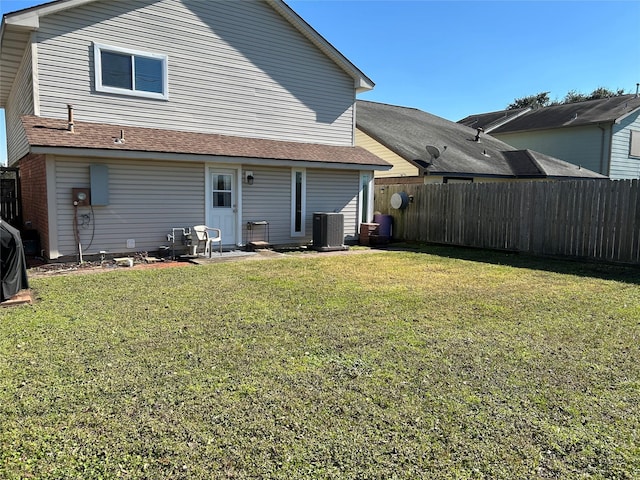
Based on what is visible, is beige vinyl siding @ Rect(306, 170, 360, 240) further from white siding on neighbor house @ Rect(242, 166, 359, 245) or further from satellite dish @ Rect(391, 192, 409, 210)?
satellite dish @ Rect(391, 192, 409, 210)

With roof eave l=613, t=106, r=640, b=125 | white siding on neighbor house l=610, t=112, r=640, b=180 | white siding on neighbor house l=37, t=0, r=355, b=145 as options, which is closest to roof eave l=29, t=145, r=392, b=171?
white siding on neighbor house l=37, t=0, r=355, b=145

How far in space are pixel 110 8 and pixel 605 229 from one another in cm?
1200

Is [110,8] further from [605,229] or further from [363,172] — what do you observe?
[605,229]

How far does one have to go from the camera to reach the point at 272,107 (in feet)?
40.2

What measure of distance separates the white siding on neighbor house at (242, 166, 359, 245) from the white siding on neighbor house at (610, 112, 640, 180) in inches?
647

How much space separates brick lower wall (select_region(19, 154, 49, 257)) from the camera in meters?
9.45

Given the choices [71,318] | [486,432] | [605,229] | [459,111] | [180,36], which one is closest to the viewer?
[486,432]

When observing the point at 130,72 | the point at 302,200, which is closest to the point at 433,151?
the point at 302,200

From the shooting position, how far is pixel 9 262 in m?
5.91

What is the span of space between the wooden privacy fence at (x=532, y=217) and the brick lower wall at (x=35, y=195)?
395 inches

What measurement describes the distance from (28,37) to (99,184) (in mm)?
3498

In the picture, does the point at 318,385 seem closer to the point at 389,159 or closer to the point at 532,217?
the point at 532,217

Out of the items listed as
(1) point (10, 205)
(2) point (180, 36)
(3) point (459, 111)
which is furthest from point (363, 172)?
(3) point (459, 111)

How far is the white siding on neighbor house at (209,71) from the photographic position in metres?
9.31
